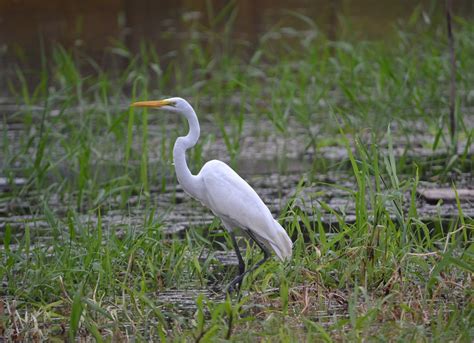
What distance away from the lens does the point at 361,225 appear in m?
5.02

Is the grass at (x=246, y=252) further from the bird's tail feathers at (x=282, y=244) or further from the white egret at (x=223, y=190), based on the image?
the white egret at (x=223, y=190)

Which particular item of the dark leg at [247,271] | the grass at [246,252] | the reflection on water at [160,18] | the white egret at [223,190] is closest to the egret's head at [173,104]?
the white egret at [223,190]

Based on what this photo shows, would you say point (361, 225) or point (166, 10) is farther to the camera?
point (166, 10)

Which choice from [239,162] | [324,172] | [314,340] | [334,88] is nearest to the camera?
[314,340]

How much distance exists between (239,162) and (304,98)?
2.44ft

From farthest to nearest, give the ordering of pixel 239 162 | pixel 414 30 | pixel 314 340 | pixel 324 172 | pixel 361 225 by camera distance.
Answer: pixel 414 30, pixel 239 162, pixel 324 172, pixel 361 225, pixel 314 340

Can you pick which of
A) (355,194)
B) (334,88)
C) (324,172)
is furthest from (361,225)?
(334,88)

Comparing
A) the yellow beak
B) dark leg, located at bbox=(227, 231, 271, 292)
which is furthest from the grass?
the yellow beak

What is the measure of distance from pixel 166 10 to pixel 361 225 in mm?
10251

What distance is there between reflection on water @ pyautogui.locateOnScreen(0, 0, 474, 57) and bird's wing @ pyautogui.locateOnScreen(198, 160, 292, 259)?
6900 millimetres

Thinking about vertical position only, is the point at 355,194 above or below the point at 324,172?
above

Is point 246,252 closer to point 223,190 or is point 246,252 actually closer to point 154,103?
point 223,190

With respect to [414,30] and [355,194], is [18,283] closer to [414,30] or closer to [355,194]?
[355,194]

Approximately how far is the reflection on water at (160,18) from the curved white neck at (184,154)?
270 inches
